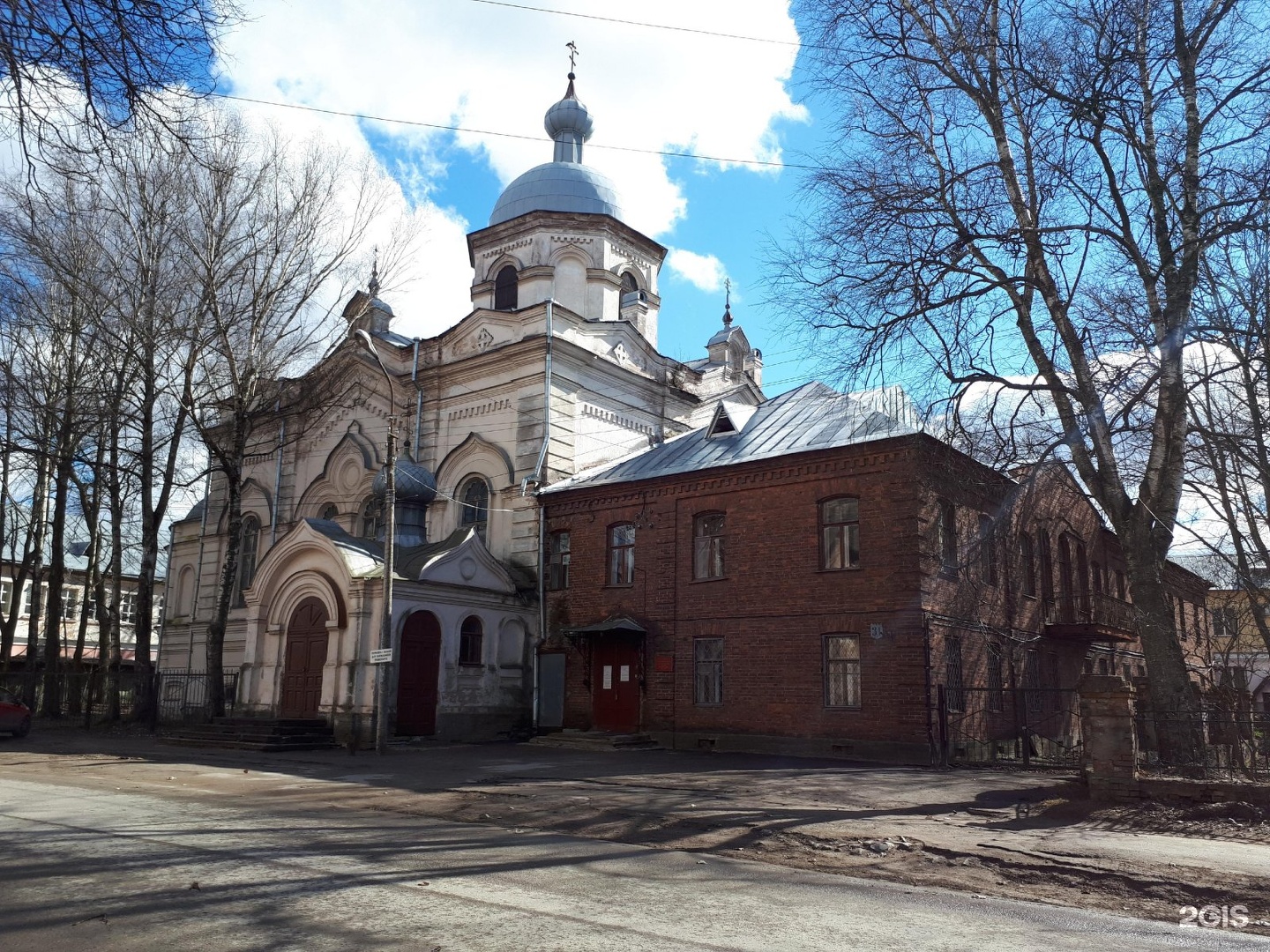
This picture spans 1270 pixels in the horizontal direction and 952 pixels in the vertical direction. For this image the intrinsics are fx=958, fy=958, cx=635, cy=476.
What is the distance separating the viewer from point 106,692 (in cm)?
2725

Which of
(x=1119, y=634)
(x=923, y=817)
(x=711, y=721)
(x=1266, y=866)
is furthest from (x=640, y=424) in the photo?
(x=1266, y=866)

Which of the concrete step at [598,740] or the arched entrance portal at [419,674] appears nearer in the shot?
the concrete step at [598,740]

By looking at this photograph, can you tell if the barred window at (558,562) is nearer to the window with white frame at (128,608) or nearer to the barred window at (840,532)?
the barred window at (840,532)

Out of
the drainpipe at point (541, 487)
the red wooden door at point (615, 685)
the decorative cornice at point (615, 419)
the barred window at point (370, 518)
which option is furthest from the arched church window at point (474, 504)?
the red wooden door at point (615, 685)

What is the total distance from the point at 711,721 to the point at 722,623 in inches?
79.9

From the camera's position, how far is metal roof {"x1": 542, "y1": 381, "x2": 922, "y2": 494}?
1950 cm

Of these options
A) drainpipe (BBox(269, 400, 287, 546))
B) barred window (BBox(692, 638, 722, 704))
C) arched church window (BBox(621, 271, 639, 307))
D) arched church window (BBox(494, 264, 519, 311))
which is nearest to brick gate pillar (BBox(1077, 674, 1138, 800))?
barred window (BBox(692, 638, 722, 704))

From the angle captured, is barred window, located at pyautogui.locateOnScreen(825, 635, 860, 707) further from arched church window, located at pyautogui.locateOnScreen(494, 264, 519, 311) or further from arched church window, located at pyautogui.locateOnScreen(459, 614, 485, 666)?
arched church window, located at pyautogui.locateOnScreen(494, 264, 519, 311)

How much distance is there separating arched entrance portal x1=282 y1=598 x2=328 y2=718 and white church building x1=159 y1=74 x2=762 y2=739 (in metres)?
0.05

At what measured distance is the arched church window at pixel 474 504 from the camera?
24781 millimetres

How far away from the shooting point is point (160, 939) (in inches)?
207

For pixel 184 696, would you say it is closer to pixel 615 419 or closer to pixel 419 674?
pixel 419 674

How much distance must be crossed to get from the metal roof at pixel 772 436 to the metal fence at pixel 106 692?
42.2ft

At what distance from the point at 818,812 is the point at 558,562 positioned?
43.1 feet
